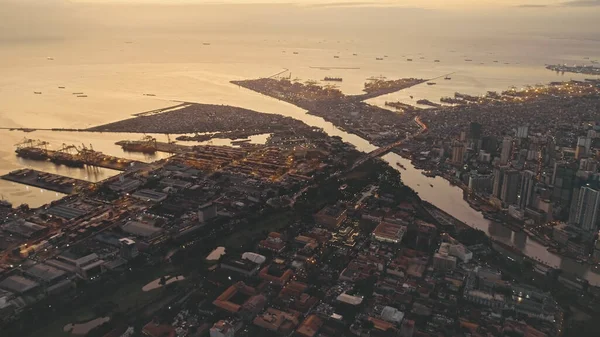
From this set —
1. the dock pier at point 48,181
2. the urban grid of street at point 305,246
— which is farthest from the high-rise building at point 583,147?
the dock pier at point 48,181

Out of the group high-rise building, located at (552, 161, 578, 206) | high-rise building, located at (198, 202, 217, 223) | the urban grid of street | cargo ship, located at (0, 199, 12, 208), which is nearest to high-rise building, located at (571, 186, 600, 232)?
the urban grid of street

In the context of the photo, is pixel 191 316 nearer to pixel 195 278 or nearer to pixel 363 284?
pixel 195 278

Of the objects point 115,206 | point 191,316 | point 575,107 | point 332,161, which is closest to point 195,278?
point 191,316

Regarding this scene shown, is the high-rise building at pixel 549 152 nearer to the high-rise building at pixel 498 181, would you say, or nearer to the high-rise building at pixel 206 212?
the high-rise building at pixel 498 181

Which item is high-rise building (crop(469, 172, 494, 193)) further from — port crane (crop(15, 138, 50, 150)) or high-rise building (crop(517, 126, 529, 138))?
port crane (crop(15, 138, 50, 150))

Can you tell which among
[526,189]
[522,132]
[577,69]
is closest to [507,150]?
[522,132]

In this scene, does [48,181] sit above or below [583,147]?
below

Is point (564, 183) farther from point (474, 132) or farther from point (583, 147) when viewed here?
point (474, 132)
